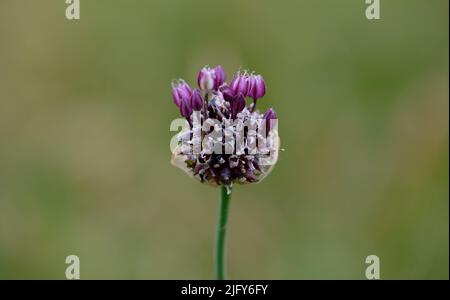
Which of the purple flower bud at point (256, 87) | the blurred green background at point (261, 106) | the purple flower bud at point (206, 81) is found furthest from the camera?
the blurred green background at point (261, 106)

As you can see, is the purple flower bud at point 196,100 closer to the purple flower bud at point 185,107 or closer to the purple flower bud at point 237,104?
the purple flower bud at point 185,107

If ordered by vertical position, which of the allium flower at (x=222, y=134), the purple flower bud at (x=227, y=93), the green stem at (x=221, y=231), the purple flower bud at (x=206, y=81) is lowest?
A: the green stem at (x=221, y=231)

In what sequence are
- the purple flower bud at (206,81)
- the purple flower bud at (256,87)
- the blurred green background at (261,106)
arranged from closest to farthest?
the purple flower bud at (206,81)
the purple flower bud at (256,87)
the blurred green background at (261,106)

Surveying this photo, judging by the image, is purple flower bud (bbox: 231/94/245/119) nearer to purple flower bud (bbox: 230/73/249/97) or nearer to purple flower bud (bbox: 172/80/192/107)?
Result: purple flower bud (bbox: 230/73/249/97)

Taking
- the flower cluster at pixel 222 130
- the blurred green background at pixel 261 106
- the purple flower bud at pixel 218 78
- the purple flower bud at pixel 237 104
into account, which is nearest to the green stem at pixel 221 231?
the flower cluster at pixel 222 130

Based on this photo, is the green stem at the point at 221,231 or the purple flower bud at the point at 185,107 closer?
the purple flower bud at the point at 185,107

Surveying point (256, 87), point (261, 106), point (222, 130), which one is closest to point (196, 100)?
point (222, 130)

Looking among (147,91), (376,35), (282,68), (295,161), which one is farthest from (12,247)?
(376,35)

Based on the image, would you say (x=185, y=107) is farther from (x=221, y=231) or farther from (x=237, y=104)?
(x=221, y=231)
